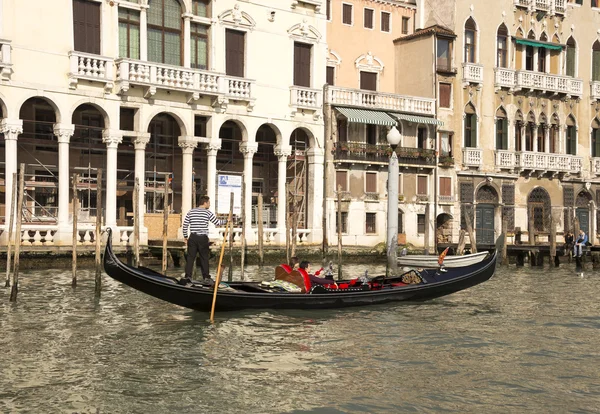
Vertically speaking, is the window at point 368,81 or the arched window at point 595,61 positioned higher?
the arched window at point 595,61

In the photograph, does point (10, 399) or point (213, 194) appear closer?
point (10, 399)

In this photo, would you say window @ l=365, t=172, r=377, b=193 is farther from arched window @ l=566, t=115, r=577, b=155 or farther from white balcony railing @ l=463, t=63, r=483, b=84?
arched window @ l=566, t=115, r=577, b=155

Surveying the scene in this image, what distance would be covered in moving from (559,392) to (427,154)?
20310 millimetres

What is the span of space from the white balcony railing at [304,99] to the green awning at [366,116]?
80 cm

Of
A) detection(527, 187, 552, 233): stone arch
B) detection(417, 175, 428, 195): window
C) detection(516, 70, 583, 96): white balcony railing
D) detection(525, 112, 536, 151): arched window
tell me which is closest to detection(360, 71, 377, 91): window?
detection(417, 175, 428, 195): window

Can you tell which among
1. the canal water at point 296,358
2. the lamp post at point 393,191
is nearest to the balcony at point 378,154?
the lamp post at point 393,191

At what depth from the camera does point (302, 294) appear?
12602 mm

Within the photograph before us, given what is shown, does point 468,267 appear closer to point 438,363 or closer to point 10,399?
point 438,363

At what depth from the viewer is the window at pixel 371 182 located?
27.1 metres

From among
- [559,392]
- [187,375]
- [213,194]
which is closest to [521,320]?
[559,392]

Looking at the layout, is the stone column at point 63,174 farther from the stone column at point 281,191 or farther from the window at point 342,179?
the window at point 342,179

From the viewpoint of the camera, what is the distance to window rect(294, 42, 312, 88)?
998 inches

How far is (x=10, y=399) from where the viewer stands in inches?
297

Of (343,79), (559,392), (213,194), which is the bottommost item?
(559,392)
